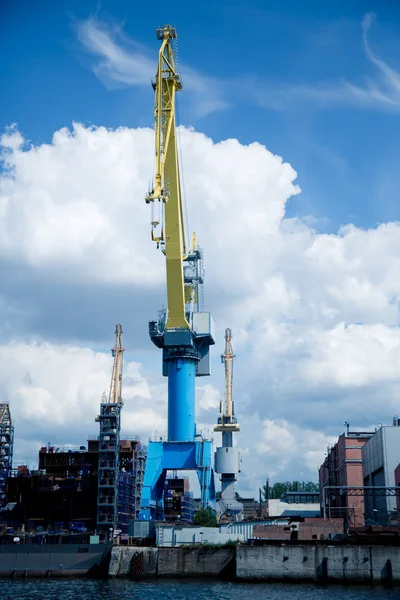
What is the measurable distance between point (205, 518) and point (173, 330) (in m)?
16.1

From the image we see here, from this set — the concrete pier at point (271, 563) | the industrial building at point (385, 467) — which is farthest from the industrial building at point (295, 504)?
the concrete pier at point (271, 563)

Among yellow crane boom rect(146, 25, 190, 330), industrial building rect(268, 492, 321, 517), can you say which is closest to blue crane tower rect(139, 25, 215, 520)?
yellow crane boom rect(146, 25, 190, 330)

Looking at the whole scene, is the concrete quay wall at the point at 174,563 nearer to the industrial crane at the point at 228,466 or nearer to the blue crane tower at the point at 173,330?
the blue crane tower at the point at 173,330

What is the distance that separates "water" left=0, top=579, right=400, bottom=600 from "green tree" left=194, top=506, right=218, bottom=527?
10.8 m

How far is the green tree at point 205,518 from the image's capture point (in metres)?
56.2

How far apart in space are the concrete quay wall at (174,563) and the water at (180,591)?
4.79 feet

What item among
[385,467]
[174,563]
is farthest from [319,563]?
[385,467]

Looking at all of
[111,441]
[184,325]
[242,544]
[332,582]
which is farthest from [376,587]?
[111,441]

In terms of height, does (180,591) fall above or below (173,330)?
below

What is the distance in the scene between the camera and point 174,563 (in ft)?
154

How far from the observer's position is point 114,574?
48.0 meters

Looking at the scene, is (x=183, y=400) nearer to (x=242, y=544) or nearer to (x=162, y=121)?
(x=242, y=544)

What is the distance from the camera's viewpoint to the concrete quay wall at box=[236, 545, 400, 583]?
42250 mm

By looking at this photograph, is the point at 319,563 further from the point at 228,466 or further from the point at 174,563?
the point at 228,466
